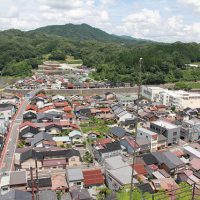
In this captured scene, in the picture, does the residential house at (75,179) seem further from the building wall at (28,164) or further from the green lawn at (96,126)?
the green lawn at (96,126)

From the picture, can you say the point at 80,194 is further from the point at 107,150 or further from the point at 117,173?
the point at 107,150

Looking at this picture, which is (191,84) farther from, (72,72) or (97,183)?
(97,183)

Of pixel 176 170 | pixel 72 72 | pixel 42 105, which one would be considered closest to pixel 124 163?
pixel 176 170

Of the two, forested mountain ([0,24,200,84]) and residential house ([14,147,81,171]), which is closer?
residential house ([14,147,81,171])

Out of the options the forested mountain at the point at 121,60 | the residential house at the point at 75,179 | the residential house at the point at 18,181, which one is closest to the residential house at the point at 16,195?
the residential house at the point at 18,181

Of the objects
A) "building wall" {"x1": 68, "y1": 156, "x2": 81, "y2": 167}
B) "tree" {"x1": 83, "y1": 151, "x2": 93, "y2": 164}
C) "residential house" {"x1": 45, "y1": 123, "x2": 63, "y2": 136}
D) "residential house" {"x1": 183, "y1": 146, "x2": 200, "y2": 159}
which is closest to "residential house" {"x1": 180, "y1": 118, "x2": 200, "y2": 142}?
"residential house" {"x1": 183, "y1": 146, "x2": 200, "y2": 159}

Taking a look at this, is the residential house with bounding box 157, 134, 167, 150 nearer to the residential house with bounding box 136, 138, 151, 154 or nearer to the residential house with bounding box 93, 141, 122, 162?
the residential house with bounding box 136, 138, 151, 154

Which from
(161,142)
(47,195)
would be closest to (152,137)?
(161,142)

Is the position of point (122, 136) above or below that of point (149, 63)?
below
